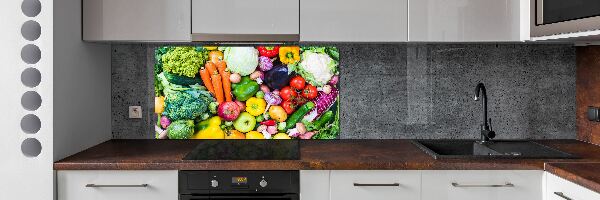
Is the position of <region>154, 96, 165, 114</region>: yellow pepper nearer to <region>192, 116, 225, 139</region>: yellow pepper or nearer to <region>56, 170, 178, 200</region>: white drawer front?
<region>192, 116, 225, 139</region>: yellow pepper

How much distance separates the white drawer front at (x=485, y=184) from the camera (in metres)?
2.36

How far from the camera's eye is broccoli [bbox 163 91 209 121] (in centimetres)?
301

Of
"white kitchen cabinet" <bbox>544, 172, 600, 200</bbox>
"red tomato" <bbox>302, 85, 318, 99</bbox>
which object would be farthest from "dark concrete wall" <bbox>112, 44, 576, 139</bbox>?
"white kitchen cabinet" <bbox>544, 172, 600, 200</bbox>

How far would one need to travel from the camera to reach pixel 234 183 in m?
2.35

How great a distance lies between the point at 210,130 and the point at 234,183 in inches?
29.3

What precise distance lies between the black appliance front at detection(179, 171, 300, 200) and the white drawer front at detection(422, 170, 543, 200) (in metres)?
0.56

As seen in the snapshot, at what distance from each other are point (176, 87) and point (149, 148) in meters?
0.41

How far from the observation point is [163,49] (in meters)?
3.02

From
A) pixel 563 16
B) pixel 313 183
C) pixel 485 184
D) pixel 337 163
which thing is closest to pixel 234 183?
pixel 313 183

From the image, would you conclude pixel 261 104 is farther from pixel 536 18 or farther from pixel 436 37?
pixel 536 18

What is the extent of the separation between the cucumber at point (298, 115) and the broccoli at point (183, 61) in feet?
1.74

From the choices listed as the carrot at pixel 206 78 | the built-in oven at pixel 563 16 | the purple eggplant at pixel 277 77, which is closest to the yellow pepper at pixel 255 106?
the purple eggplant at pixel 277 77

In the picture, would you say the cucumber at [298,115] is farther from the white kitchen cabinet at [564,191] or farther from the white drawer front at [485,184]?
the white kitchen cabinet at [564,191]

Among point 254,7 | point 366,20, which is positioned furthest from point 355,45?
point 254,7
